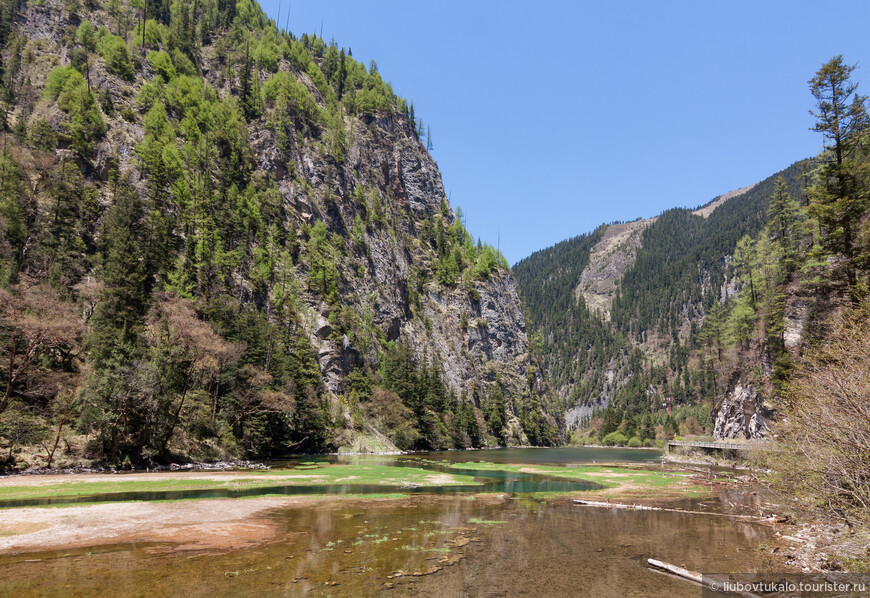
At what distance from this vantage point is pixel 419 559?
17.1 m

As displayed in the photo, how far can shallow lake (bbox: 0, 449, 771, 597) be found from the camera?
45.5 ft

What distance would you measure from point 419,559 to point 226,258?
9048cm

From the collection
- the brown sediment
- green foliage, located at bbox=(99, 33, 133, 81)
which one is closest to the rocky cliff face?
the brown sediment

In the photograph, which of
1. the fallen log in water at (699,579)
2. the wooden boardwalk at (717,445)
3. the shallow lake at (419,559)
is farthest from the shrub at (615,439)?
the fallen log in water at (699,579)

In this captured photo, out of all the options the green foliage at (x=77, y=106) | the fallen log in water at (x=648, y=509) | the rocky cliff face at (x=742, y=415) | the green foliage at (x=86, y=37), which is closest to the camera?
the fallen log in water at (x=648, y=509)

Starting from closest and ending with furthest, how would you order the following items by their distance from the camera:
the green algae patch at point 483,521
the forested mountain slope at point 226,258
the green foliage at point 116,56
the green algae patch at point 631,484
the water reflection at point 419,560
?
the water reflection at point 419,560, the green algae patch at point 483,521, the green algae patch at point 631,484, the forested mountain slope at point 226,258, the green foliage at point 116,56

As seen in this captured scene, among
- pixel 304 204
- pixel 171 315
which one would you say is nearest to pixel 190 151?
pixel 304 204

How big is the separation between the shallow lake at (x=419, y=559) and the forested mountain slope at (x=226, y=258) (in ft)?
103

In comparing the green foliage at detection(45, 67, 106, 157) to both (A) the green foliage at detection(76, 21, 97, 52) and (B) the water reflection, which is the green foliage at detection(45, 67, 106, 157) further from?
(B) the water reflection

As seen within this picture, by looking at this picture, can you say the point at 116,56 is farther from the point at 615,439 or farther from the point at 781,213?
the point at 615,439

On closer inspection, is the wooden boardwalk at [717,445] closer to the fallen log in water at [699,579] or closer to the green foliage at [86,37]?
the fallen log in water at [699,579]

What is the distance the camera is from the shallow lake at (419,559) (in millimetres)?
13867

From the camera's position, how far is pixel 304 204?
121m

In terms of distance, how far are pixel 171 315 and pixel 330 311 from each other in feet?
175
